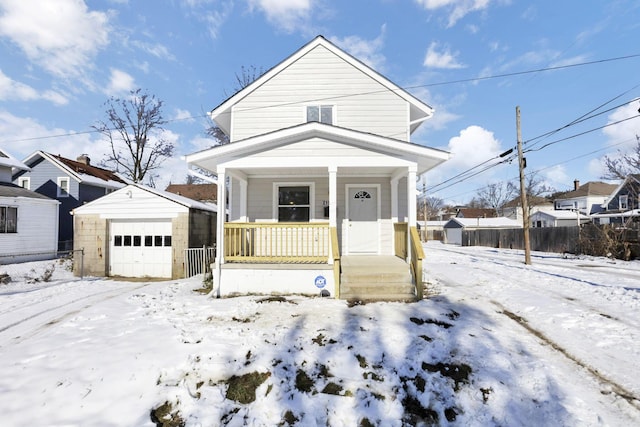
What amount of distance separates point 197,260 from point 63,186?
51.9ft

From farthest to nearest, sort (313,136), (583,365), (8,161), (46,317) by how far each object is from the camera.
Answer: (8,161) → (313,136) → (46,317) → (583,365)

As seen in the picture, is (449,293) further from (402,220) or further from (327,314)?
(327,314)

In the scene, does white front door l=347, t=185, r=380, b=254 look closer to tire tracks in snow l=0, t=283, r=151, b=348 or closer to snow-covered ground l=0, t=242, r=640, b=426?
snow-covered ground l=0, t=242, r=640, b=426

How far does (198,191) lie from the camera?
35.2 metres

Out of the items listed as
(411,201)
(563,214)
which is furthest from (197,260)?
(563,214)

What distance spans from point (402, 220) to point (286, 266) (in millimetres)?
4187

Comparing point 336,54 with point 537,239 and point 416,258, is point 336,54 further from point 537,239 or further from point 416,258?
point 537,239

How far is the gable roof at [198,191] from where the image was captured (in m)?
33.6

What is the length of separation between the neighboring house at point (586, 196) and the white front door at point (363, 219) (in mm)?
43106

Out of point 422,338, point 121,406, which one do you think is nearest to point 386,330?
point 422,338

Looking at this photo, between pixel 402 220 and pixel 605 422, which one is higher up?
pixel 402 220

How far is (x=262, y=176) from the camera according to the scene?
9.54 m

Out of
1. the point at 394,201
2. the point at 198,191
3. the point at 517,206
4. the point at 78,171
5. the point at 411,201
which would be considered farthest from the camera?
the point at 517,206

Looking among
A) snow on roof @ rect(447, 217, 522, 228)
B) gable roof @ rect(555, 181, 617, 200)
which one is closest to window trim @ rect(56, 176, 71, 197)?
snow on roof @ rect(447, 217, 522, 228)
